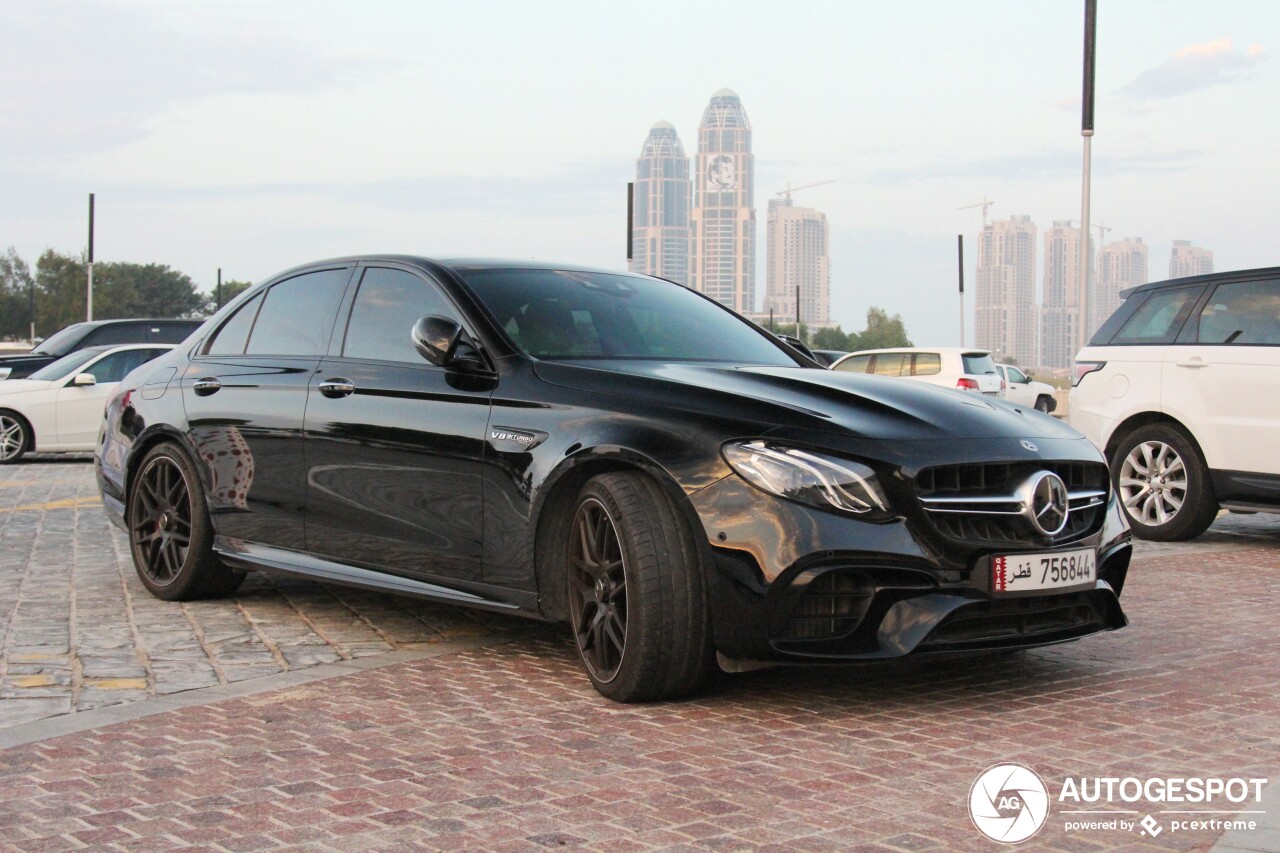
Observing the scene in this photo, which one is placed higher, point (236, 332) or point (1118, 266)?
point (1118, 266)

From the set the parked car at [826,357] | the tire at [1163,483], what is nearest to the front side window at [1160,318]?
the tire at [1163,483]

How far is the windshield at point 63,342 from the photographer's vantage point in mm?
20688

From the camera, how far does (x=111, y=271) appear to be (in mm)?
121250

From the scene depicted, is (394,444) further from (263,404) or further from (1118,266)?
(1118,266)

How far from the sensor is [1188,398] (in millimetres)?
9734

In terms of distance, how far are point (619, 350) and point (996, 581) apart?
1.80m

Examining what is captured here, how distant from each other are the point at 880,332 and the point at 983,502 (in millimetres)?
166292

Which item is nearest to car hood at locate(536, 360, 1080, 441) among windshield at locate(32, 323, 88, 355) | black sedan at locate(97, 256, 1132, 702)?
black sedan at locate(97, 256, 1132, 702)

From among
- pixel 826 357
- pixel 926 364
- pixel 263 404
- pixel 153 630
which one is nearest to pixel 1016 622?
pixel 263 404

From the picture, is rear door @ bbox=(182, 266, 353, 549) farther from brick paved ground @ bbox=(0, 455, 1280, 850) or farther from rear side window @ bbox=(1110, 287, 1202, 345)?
rear side window @ bbox=(1110, 287, 1202, 345)

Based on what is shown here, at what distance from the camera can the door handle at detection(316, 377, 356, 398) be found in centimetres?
615

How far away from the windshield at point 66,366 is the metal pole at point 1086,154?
41.2 feet

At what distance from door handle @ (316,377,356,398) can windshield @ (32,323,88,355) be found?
15.6m

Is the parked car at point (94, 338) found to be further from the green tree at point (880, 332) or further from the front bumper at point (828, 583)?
the green tree at point (880, 332)
